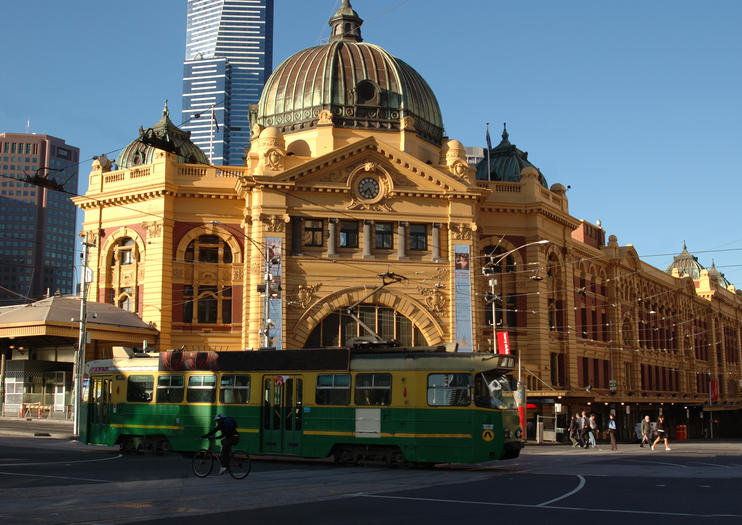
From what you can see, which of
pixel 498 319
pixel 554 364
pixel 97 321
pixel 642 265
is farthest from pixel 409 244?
pixel 642 265

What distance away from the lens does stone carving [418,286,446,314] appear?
51094 millimetres

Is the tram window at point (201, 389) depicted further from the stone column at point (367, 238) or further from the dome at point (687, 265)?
the dome at point (687, 265)

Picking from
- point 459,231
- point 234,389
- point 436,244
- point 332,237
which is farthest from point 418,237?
point 234,389

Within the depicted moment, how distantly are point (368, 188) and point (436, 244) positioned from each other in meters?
5.27

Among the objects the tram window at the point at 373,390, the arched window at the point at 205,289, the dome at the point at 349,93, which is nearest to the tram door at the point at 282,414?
the tram window at the point at 373,390

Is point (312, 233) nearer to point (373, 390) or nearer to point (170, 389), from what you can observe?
point (170, 389)

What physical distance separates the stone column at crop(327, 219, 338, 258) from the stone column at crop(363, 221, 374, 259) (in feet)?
5.60

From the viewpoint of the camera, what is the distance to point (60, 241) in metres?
194

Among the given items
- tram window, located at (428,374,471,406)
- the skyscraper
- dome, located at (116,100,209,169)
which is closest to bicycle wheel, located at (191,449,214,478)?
tram window, located at (428,374,471,406)

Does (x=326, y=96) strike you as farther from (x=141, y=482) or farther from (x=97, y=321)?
(x=141, y=482)

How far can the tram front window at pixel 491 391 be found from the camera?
25.0 metres

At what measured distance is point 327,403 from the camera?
26797 mm

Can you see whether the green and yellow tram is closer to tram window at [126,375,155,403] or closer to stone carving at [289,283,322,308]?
tram window at [126,375,155,403]

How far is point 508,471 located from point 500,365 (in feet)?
10.0
